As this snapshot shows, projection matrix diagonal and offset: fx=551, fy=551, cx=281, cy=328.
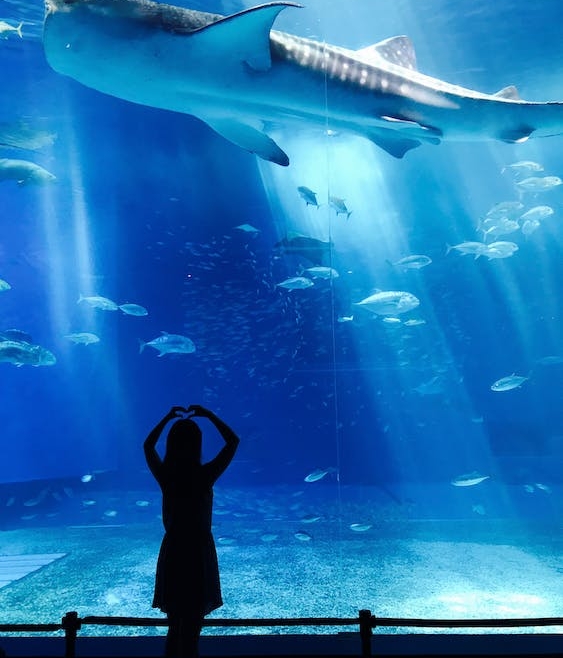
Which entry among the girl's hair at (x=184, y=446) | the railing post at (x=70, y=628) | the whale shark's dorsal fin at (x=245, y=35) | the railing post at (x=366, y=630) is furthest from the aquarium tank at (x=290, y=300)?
the railing post at (x=366, y=630)

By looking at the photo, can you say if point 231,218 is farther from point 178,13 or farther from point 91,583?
point 178,13

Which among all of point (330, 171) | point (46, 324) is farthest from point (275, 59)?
point (46, 324)

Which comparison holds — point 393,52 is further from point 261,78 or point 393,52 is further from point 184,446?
point 184,446

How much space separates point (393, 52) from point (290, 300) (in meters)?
13.9

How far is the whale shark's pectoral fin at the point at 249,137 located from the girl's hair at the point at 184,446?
9.19 feet

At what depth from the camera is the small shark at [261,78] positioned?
315cm

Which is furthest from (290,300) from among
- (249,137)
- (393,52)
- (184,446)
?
(184,446)

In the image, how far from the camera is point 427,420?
19.6 meters

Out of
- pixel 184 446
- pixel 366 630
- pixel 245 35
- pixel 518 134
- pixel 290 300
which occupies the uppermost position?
pixel 290 300

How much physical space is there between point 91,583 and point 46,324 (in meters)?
15.2

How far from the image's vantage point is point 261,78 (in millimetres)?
3662

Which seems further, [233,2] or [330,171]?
[330,171]

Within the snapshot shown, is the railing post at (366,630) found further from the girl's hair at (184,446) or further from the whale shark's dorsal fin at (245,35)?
the whale shark's dorsal fin at (245,35)

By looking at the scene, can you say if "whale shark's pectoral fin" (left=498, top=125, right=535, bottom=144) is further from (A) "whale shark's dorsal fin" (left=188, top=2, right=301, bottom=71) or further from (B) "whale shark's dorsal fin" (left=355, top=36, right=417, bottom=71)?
(A) "whale shark's dorsal fin" (left=188, top=2, right=301, bottom=71)
